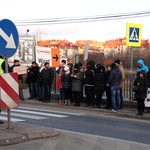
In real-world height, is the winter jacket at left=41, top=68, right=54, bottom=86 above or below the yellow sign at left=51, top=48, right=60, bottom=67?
below

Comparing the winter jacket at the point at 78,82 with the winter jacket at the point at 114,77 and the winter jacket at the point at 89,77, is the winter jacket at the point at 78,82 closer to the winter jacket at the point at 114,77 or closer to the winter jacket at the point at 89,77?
the winter jacket at the point at 89,77

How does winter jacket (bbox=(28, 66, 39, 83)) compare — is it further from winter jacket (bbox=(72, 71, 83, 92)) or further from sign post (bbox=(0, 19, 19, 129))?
sign post (bbox=(0, 19, 19, 129))

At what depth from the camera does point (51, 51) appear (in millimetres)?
17891

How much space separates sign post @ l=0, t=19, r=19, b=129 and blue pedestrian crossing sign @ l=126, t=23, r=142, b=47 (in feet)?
22.4

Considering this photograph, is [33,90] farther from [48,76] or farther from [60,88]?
[60,88]

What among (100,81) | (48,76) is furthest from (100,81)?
(48,76)

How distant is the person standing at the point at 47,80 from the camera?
16.4 m

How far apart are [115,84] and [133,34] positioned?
216 centimetres

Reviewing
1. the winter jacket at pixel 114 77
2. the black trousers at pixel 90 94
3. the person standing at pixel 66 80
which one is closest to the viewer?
the winter jacket at pixel 114 77

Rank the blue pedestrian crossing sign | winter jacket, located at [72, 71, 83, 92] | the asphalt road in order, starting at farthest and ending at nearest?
winter jacket, located at [72, 71, 83, 92] → the blue pedestrian crossing sign → the asphalt road

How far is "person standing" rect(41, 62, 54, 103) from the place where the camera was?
1642 cm

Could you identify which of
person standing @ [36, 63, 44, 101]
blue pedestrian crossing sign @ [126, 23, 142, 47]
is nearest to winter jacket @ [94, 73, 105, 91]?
blue pedestrian crossing sign @ [126, 23, 142, 47]

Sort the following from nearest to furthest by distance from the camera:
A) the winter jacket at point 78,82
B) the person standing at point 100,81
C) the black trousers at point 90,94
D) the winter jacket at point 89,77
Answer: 1. the person standing at point 100,81
2. the winter jacket at point 89,77
3. the black trousers at point 90,94
4. the winter jacket at point 78,82

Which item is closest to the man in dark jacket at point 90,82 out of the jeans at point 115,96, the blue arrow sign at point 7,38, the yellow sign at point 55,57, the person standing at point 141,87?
the jeans at point 115,96
